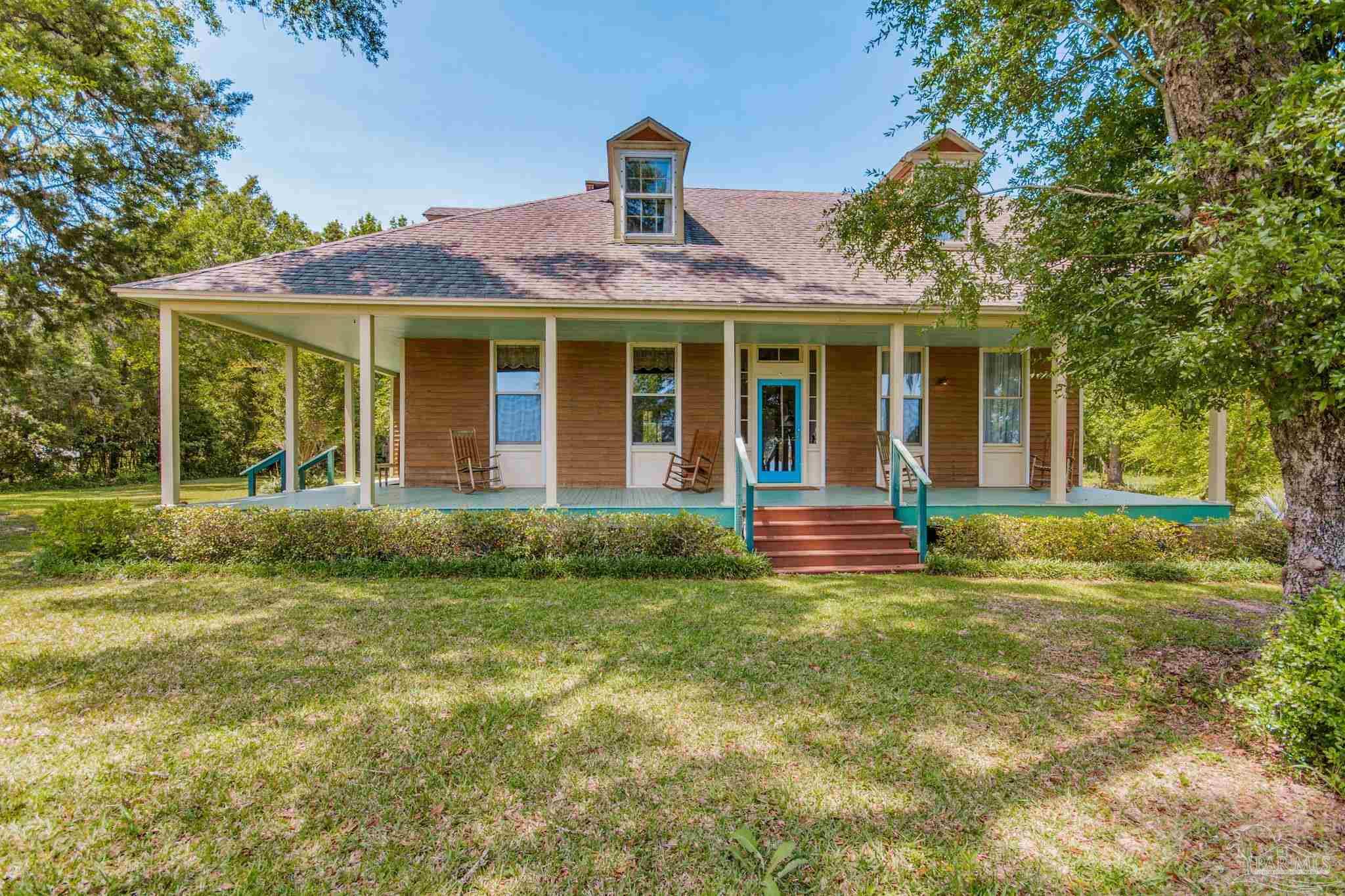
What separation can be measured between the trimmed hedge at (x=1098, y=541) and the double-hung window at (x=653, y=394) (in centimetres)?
474

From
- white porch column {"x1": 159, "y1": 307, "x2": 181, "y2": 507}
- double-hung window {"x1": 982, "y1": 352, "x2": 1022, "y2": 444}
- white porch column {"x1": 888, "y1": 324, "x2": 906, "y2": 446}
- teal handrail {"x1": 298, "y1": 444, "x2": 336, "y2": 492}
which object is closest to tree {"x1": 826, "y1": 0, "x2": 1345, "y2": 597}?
white porch column {"x1": 888, "y1": 324, "x2": 906, "y2": 446}

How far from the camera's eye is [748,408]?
33.2ft

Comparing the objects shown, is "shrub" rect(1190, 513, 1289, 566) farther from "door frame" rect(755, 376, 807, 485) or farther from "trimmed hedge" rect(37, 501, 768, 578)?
"trimmed hedge" rect(37, 501, 768, 578)

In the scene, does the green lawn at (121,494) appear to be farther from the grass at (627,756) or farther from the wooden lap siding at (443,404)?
the grass at (627,756)

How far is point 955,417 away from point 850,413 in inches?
78.1

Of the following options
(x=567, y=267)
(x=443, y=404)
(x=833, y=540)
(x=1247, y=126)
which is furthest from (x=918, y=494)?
(x=443, y=404)

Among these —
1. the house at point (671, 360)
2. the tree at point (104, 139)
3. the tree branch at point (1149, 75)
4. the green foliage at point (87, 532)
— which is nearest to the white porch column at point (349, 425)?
the house at point (671, 360)

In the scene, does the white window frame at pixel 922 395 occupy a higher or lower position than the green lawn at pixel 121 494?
higher

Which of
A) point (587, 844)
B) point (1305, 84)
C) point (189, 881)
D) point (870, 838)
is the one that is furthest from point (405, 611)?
point (1305, 84)

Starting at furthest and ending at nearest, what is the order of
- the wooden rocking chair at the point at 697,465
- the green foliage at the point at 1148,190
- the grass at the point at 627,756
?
the wooden rocking chair at the point at 697,465 → the green foliage at the point at 1148,190 → the grass at the point at 627,756

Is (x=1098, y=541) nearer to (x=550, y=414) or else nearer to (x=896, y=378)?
(x=896, y=378)

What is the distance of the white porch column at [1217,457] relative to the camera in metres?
8.16

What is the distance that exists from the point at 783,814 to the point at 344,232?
84.0 ft

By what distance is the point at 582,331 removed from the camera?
9094 millimetres
